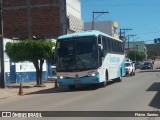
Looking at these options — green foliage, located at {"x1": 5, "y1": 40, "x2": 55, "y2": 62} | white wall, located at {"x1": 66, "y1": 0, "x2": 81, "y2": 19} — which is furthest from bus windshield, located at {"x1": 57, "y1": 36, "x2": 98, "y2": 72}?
white wall, located at {"x1": 66, "y1": 0, "x2": 81, "y2": 19}

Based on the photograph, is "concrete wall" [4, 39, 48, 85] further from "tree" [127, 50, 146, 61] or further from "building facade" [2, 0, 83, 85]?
"tree" [127, 50, 146, 61]

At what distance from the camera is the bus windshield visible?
28469 mm

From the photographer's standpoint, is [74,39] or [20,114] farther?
[74,39]

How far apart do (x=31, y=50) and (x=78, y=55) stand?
21.8ft

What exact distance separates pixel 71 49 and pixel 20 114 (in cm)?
1376

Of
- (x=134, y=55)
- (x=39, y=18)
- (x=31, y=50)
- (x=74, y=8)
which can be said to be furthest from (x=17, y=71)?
(x=134, y=55)

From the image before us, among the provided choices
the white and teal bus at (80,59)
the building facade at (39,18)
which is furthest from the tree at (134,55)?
the white and teal bus at (80,59)

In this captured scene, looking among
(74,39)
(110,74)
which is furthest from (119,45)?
(74,39)

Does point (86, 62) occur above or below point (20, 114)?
above

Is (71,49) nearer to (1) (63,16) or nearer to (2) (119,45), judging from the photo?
(2) (119,45)

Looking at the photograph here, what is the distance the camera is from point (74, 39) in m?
28.9

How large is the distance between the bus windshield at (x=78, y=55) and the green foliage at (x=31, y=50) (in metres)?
5.58

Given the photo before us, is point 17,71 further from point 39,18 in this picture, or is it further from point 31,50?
point 39,18

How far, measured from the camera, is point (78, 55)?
28.5 metres
